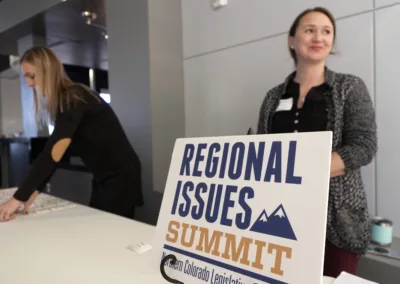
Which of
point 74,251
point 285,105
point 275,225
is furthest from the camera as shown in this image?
point 285,105

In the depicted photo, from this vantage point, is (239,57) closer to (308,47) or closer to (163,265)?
(308,47)

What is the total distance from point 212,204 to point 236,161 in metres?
0.10

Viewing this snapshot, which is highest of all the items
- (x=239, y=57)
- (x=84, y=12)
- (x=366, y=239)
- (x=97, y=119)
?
(x=84, y=12)

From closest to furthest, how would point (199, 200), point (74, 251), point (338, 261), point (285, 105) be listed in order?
point (199, 200) → point (74, 251) → point (338, 261) → point (285, 105)

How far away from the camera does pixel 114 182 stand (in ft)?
5.05

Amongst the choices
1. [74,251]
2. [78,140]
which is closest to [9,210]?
[78,140]

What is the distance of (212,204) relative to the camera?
63 cm

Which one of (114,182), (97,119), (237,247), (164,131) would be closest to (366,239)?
(237,247)

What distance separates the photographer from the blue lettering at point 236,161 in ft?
2.00

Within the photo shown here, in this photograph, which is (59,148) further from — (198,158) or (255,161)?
(255,161)

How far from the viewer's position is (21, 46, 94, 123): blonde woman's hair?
4.58ft

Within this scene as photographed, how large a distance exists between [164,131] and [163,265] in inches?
67.0

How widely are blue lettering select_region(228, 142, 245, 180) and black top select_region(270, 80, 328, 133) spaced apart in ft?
1.79

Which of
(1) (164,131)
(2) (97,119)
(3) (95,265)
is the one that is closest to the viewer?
(3) (95,265)
